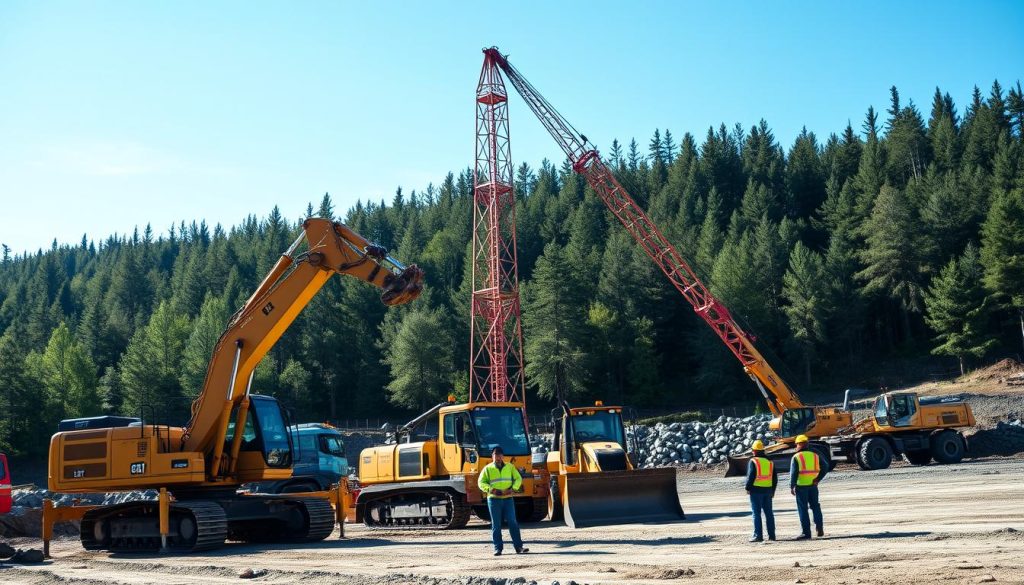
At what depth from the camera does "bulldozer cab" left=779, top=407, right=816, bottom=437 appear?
34375 millimetres

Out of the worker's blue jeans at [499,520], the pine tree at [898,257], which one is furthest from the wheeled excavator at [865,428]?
the pine tree at [898,257]

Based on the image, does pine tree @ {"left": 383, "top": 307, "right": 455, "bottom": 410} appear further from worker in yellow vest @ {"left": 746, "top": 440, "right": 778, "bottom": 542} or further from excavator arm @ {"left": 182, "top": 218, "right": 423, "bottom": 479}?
worker in yellow vest @ {"left": 746, "top": 440, "right": 778, "bottom": 542}

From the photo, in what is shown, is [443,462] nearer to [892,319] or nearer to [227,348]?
[227,348]

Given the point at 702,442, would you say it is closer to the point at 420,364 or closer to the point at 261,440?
the point at 261,440

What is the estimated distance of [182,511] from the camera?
1747 cm

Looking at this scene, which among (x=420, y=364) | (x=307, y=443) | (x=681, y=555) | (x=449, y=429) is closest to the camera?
(x=681, y=555)

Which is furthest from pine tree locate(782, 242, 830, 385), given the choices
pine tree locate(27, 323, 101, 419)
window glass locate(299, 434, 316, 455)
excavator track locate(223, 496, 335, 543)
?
excavator track locate(223, 496, 335, 543)

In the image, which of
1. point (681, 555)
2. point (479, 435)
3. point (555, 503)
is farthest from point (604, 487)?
point (681, 555)

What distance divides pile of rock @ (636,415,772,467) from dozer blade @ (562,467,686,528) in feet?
72.1

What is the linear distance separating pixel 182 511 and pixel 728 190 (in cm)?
9202

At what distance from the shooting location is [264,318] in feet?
59.6

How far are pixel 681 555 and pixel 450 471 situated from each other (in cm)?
757

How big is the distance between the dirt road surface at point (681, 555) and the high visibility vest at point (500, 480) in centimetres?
104

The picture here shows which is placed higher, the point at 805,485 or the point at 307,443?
the point at 307,443
